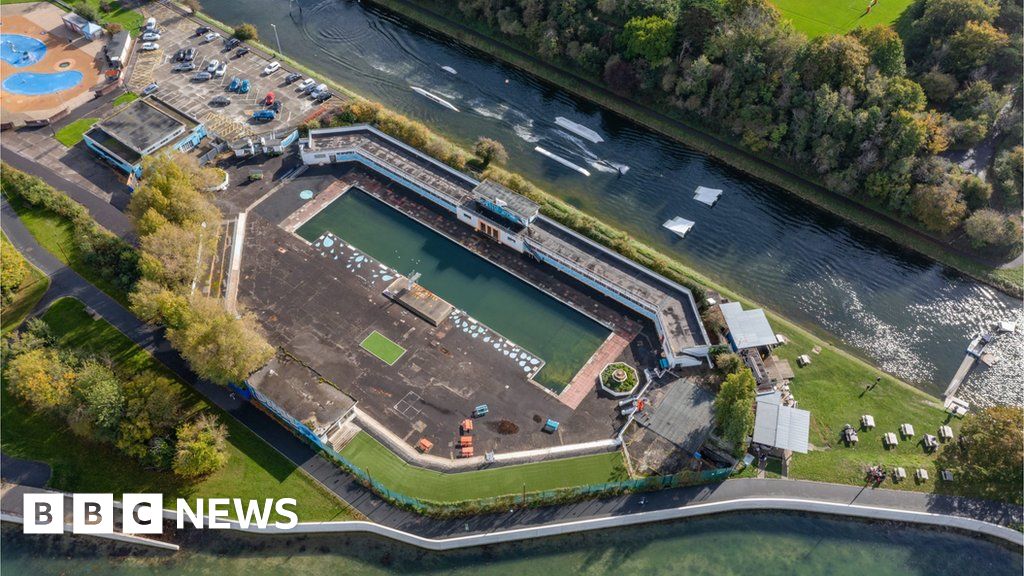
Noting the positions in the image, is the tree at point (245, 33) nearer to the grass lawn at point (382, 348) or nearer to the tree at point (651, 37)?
the tree at point (651, 37)

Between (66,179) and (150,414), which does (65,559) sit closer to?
(150,414)

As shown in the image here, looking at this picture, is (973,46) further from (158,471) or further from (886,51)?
(158,471)

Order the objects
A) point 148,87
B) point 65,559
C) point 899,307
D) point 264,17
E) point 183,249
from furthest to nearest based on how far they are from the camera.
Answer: point 264,17, point 148,87, point 899,307, point 183,249, point 65,559

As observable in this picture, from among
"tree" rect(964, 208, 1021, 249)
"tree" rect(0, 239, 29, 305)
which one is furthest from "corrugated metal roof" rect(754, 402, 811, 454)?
"tree" rect(0, 239, 29, 305)

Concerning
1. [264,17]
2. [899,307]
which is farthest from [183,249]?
[899,307]

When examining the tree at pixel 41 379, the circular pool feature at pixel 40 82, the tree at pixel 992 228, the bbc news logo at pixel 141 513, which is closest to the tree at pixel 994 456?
the tree at pixel 992 228
